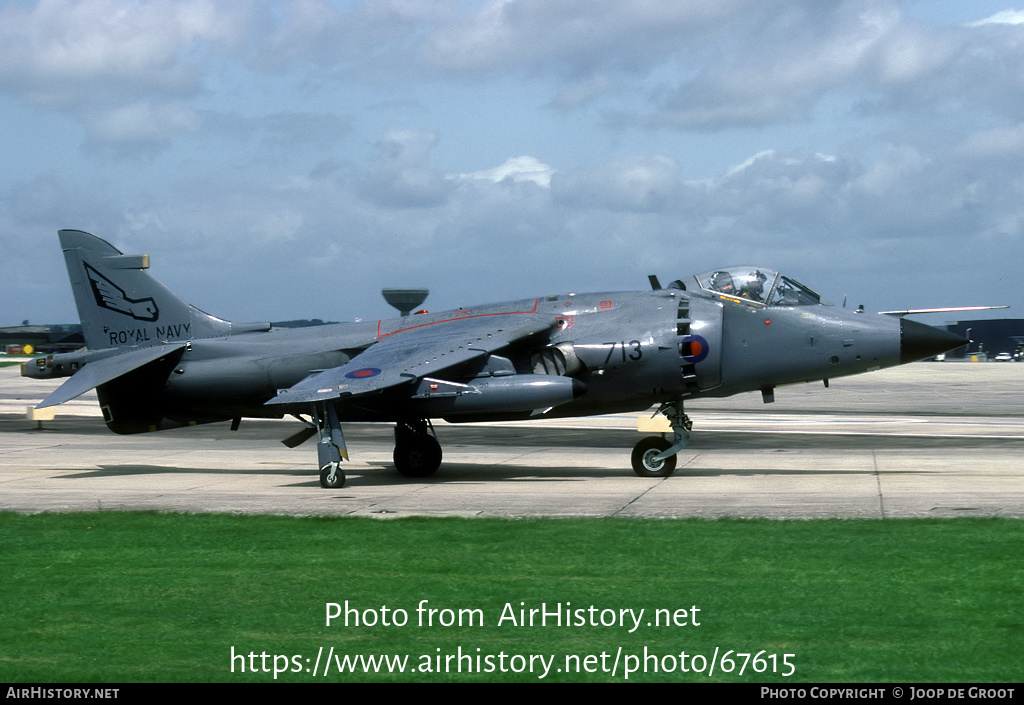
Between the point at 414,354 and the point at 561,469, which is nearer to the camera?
the point at 414,354

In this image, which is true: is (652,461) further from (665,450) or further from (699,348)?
(699,348)

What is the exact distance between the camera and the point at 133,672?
272 inches

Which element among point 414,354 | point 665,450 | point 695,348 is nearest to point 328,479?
point 414,354

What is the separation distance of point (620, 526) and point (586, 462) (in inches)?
352

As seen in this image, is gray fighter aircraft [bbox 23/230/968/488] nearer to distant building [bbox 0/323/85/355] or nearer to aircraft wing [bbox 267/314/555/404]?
aircraft wing [bbox 267/314/555/404]

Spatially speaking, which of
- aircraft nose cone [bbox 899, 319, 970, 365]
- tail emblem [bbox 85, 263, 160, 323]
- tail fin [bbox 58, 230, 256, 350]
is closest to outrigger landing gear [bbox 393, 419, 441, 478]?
tail fin [bbox 58, 230, 256, 350]

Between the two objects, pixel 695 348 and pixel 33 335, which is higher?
pixel 33 335

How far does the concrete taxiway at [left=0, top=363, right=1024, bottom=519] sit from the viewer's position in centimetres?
1522

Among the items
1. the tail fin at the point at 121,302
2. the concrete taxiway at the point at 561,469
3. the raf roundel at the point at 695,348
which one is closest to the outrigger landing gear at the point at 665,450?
the concrete taxiway at the point at 561,469

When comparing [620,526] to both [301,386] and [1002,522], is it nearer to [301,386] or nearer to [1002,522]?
[1002,522]

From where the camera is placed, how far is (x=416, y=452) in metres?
19.3

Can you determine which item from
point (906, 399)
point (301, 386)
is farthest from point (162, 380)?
point (906, 399)

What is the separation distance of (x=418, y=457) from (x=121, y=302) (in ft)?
21.1

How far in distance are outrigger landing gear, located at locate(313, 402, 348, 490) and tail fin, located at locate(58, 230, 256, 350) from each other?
3.96m
